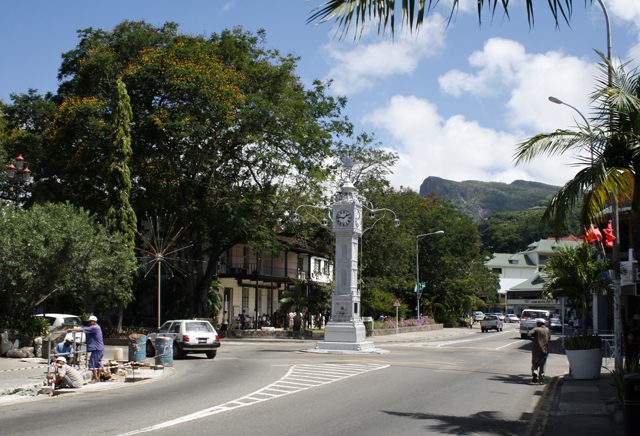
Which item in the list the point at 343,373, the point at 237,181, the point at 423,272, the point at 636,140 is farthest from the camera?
the point at 423,272

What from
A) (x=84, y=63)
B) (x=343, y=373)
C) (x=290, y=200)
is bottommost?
(x=343, y=373)

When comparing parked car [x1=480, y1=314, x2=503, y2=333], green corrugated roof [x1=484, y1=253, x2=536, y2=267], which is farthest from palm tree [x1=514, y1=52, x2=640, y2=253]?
green corrugated roof [x1=484, y1=253, x2=536, y2=267]

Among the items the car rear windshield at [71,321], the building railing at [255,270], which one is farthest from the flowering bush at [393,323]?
the car rear windshield at [71,321]

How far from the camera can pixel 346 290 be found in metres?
25.8

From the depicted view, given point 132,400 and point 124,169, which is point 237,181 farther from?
point 132,400

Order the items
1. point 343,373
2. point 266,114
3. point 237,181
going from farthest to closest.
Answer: point 237,181
point 266,114
point 343,373

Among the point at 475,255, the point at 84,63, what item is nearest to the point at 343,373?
the point at 84,63

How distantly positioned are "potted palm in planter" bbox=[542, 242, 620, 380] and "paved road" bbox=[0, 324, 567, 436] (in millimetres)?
1458

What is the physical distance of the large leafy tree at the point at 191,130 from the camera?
97.5 ft

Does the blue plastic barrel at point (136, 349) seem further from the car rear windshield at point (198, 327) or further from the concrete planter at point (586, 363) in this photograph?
the concrete planter at point (586, 363)

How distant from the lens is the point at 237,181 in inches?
1335

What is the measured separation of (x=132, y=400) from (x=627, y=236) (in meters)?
29.7

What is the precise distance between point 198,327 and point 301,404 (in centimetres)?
1142

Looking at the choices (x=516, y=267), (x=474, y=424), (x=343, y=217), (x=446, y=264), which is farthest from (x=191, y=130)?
(x=516, y=267)
